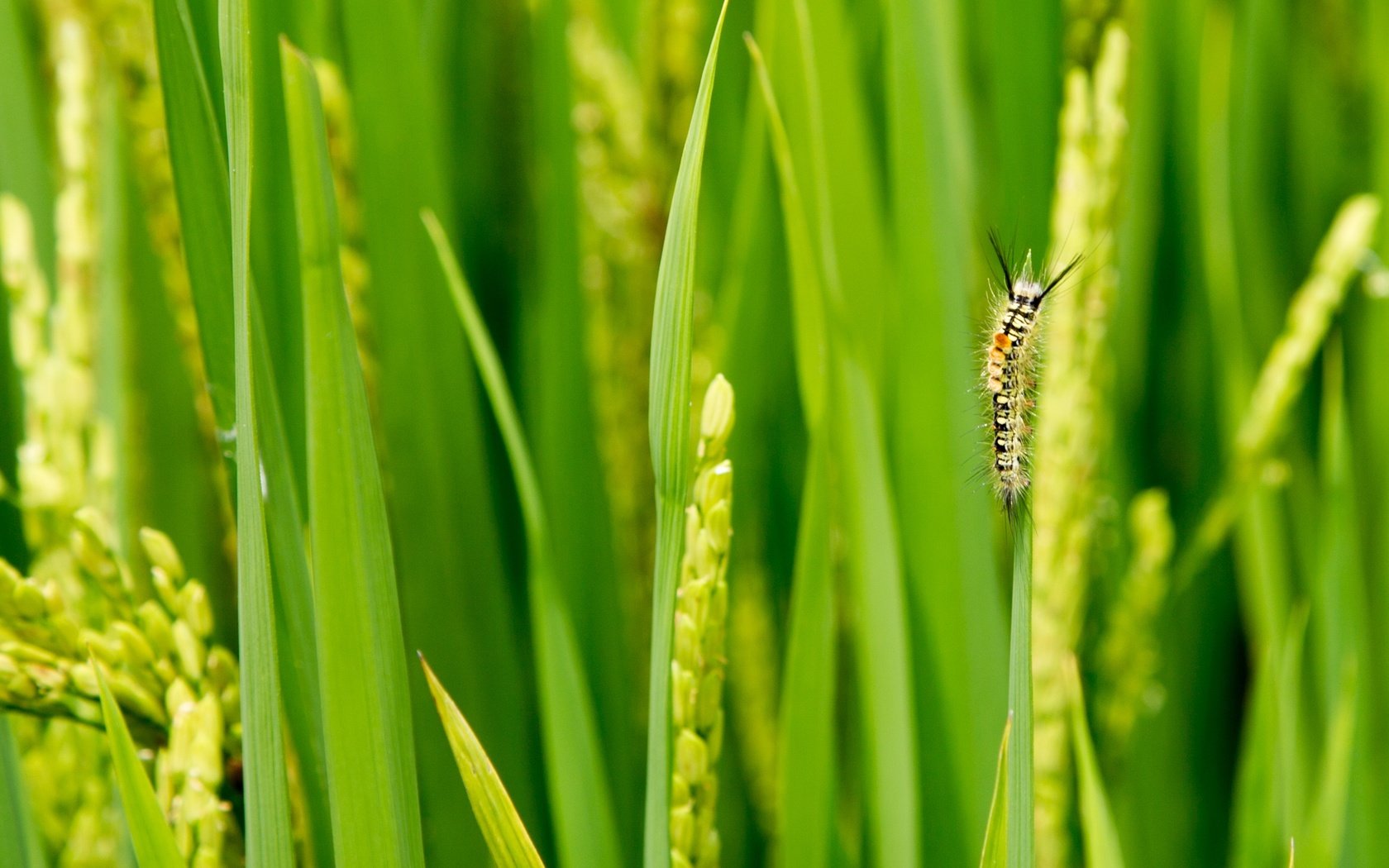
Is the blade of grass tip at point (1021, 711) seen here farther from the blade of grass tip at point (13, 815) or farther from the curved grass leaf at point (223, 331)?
the blade of grass tip at point (13, 815)

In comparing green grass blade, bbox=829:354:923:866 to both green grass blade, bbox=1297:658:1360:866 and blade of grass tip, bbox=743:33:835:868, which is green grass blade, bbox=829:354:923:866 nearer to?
blade of grass tip, bbox=743:33:835:868

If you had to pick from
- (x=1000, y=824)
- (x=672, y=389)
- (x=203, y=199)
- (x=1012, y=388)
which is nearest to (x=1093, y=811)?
(x=1000, y=824)

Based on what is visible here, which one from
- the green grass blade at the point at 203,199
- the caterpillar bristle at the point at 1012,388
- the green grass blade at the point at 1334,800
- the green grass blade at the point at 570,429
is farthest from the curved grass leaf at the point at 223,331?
the green grass blade at the point at 1334,800

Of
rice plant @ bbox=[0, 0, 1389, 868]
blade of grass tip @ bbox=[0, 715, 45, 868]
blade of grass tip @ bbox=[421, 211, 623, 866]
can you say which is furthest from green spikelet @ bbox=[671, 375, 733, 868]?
blade of grass tip @ bbox=[0, 715, 45, 868]

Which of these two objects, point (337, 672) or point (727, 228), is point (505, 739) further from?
point (727, 228)

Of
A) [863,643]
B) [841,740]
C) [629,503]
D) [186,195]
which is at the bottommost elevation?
[841,740]

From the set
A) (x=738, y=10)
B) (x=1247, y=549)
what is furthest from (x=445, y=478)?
(x=1247, y=549)
